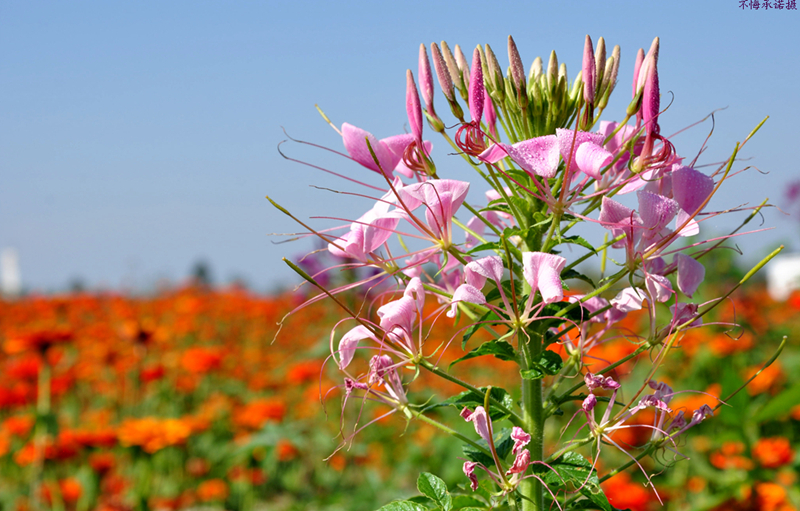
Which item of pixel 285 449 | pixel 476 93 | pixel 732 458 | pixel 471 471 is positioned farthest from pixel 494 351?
pixel 285 449

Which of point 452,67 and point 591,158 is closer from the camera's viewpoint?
point 591,158

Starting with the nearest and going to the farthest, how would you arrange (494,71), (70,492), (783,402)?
(494,71)
(783,402)
(70,492)

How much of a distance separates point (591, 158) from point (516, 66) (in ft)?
0.83

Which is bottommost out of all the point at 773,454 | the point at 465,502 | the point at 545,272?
the point at 773,454

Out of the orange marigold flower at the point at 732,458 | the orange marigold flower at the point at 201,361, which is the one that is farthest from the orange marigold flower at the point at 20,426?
the orange marigold flower at the point at 732,458

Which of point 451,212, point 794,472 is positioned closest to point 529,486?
point 451,212

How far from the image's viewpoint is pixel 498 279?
895mm

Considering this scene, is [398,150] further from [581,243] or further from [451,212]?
[581,243]

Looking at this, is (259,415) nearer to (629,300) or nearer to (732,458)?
(732,458)

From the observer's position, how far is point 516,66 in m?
0.99

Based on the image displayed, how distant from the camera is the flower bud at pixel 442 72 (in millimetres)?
1027

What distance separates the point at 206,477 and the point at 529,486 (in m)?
2.97

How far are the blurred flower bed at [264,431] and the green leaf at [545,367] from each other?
41 centimetres

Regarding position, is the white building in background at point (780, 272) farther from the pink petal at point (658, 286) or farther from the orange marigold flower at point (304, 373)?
the pink petal at point (658, 286)
